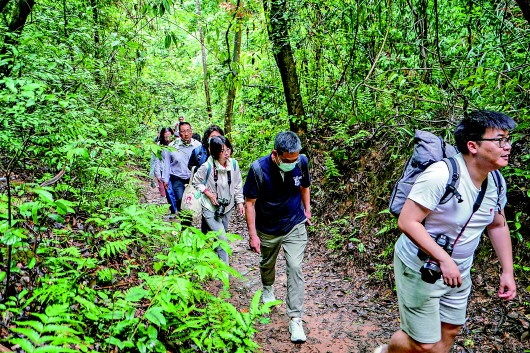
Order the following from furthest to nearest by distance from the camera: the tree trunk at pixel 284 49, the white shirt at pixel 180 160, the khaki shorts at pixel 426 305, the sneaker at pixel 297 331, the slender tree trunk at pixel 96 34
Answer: the tree trunk at pixel 284 49 < the slender tree trunk at pixel 96 34 < the white shirt at pixel 180 160 < the sneaker at pixel 297 331 < the khaki shorts at pixel 426 305

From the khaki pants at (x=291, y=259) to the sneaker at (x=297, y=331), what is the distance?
0.24 ft

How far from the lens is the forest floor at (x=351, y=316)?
13.3 ft

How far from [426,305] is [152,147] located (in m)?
2.69

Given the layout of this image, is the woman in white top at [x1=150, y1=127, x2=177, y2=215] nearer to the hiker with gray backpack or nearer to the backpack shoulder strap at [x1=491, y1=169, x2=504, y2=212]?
the hiker with gray backpack

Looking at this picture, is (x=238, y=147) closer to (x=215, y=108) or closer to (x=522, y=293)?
Result: (x=215, y=108)

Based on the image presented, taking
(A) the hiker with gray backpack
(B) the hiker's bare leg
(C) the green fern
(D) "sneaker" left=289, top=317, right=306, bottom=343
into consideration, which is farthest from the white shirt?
(B) the hiker's bare leg

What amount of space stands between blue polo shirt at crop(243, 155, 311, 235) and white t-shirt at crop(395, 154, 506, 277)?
72.3 inches

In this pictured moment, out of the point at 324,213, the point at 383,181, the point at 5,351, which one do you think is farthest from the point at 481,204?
the point at 324,213

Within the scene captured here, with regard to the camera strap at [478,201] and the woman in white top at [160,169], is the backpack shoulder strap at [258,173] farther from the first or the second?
the woman in white top at [160,169]

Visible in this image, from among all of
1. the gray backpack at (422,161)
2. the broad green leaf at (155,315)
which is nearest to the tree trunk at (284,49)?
the gray backpack at (422,161)

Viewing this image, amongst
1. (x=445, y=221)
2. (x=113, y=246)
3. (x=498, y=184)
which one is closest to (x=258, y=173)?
(x=113, y=246)

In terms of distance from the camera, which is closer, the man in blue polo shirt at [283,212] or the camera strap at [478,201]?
the camera strap at [478,201]

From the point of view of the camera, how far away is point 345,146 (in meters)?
8.95

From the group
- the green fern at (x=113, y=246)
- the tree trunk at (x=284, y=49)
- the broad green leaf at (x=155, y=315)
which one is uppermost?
the tree trunk at (x=284, y=49)
